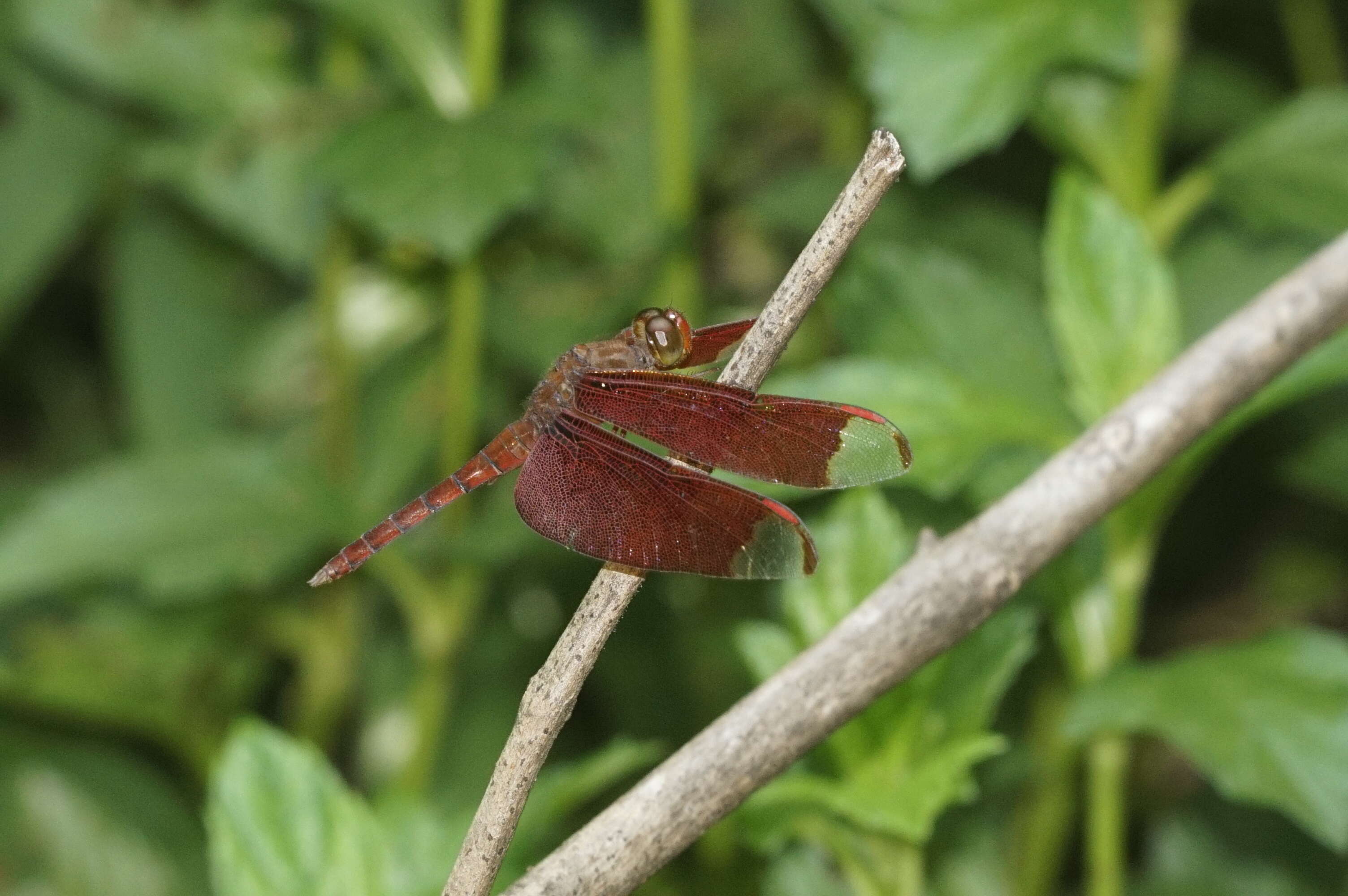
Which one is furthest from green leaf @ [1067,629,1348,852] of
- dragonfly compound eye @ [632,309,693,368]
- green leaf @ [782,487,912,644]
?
dragonfly compound eye @ [632,309,693,368]

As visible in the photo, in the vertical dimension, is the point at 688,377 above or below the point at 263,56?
below

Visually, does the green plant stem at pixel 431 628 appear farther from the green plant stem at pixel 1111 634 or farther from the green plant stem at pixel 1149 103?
the green plant stem at pixel 1149 103

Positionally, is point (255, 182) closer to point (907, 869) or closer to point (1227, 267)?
point (1227, 267)

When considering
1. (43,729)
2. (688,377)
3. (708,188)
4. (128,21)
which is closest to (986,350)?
(688,377)

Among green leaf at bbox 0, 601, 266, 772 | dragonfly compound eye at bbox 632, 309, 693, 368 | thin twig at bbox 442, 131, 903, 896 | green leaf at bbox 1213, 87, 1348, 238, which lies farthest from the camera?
green leaf at bbox 0, 601, 266, 772

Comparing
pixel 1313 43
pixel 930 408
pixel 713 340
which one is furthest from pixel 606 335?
pixel 1313 43

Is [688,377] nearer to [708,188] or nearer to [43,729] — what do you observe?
[708,188]

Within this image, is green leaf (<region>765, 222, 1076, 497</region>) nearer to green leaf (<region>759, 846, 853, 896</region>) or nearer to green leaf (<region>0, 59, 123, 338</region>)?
green leaf (<region>759, 846, 853, 896</region>)

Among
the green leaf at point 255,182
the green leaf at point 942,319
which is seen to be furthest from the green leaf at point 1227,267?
the green leaf at point 255,182
